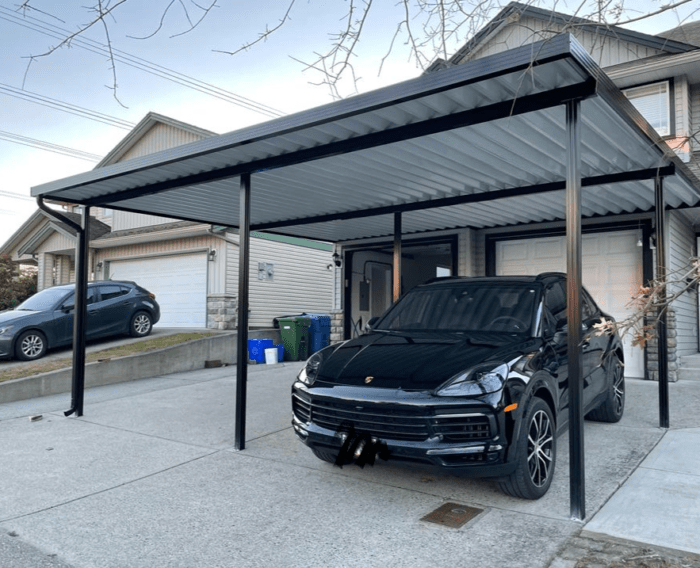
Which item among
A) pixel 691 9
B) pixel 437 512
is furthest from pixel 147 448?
pixel 691 9

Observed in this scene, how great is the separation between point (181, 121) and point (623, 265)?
41.9ft

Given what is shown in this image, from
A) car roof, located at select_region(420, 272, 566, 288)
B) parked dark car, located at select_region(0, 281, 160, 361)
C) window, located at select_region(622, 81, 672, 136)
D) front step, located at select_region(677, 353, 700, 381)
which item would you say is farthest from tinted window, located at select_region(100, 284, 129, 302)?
window, located at select_region(622, 81, 672, 136)

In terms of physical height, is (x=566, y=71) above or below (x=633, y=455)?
above

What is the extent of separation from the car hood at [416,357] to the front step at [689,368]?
6356 millimetres

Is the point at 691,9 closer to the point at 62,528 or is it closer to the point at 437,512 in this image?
A: the point at 437,512

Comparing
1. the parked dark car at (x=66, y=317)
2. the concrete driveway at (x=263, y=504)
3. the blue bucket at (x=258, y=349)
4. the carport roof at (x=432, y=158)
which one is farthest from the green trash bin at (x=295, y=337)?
the concrete driveway at (x=263, y=504)

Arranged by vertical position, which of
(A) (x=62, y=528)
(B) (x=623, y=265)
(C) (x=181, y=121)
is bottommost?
(A) (x=62, y=528)

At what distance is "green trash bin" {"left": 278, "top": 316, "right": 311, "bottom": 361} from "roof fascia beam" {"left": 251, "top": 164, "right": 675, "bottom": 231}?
4233mm

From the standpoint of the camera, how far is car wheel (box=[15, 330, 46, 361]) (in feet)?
33.2

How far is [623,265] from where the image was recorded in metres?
9.45

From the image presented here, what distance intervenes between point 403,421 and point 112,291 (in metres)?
10.2

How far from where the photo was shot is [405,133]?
15.4 feet

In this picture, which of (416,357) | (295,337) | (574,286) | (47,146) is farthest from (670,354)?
(47,146)

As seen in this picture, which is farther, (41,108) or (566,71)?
(41,108)
